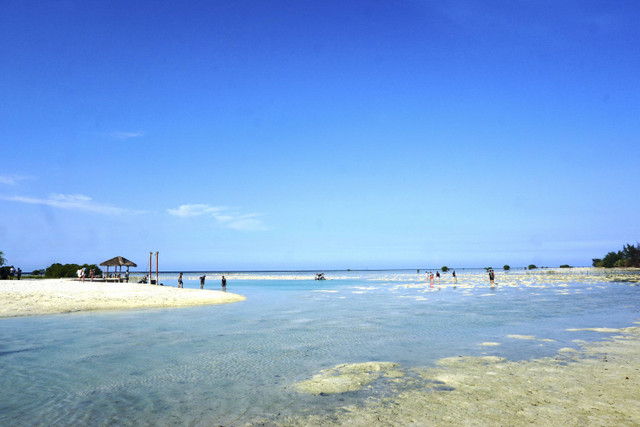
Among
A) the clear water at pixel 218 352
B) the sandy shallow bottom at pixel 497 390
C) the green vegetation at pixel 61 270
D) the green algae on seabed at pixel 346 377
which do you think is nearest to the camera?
the sandy shallow bottom at pixel 497 390

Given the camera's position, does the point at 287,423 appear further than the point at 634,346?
No

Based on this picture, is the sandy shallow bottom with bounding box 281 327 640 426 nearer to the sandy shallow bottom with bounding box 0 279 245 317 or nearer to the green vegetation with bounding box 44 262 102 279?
the sandy shallow bottom with bounding box 0 279 245 317

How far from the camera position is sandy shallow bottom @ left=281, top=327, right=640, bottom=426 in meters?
7.53

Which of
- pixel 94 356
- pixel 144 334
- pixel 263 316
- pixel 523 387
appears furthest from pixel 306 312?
pixel 523 387

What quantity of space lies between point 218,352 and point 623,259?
166374 mm

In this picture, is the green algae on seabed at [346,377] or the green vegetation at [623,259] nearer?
the green algae on seabed at [346,377]

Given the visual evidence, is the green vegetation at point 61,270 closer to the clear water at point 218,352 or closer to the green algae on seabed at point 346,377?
Result: the clear water at point 218,352

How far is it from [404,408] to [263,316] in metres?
18.7

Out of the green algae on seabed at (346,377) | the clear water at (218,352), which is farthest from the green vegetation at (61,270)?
the green algae on seabed at (346,377)

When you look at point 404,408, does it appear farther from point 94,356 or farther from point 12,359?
point 12,359

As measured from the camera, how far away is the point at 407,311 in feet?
89.9

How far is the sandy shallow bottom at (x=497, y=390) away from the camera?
753cm

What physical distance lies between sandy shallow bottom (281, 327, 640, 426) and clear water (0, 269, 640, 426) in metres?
0.80

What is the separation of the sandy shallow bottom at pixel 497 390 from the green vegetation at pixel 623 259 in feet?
485
